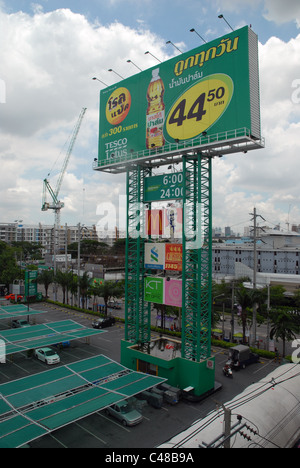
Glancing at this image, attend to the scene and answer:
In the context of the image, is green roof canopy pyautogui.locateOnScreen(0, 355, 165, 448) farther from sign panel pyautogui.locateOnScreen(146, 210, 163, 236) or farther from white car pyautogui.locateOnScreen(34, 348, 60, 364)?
sign panel pyautogui.locateOnScreen(146, 210, 163, 236)

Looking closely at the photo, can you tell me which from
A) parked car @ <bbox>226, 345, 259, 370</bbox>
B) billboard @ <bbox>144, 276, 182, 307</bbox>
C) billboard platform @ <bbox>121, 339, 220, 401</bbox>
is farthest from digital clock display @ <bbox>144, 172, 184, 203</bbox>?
parked car @ <bbox>226, 345, 259, 370</bbox>

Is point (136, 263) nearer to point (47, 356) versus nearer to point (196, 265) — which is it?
point (196, 265)

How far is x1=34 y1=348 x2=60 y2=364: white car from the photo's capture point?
2949 cm

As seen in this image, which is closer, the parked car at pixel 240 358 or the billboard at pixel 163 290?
the billboard at pixel 163 290

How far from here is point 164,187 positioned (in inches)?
1025

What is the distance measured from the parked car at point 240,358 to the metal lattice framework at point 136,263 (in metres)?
7.87

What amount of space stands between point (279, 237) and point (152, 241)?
6516 centimetres

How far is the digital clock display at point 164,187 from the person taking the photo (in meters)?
24.9

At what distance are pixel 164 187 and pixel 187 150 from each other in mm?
3855

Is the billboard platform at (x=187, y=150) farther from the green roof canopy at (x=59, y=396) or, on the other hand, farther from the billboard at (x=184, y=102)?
the green roof canopy at (x=59, y=396)

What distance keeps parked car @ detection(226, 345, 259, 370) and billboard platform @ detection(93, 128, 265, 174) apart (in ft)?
57.7

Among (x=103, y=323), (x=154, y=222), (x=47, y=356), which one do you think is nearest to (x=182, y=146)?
(x=154, y=222)

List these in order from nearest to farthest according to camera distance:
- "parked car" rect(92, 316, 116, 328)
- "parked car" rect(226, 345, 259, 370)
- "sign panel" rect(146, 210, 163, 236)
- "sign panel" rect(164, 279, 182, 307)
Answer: "sign panel" rect(164, 279, 182, 307) < "sign panel" rect(146, 210, 163, 236) < "parked car" rect(226, 345, 259, 370) < "parked car" rect(92, 316, 116, 328)
